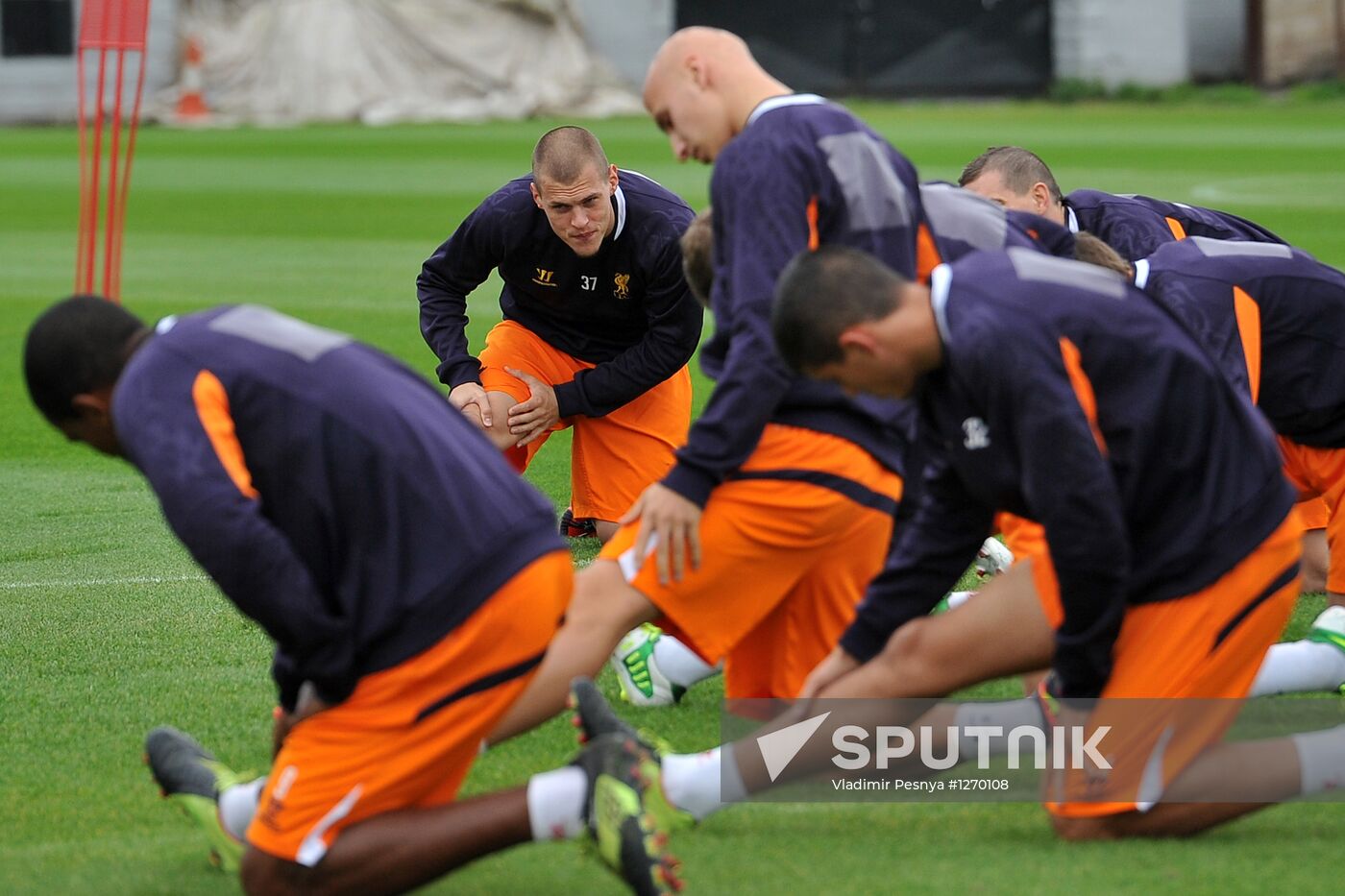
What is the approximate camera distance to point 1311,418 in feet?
20.5

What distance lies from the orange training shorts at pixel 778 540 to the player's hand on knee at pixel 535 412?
2.97 meters

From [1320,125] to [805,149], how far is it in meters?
27.8

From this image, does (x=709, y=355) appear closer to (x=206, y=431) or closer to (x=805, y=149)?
(x=805, y=149)

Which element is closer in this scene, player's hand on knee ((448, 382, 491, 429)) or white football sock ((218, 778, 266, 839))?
white football sock ((218, 778, 266, 839))

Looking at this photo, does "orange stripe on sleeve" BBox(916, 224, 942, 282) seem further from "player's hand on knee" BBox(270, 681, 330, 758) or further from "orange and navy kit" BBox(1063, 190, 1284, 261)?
"orange and navy kit" BBox(1063, 190, 1284, 261)

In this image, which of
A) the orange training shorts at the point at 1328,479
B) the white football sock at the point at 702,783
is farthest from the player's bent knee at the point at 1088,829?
the orange training shorts at the point at 1328,479

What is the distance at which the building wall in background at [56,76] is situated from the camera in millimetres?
37125

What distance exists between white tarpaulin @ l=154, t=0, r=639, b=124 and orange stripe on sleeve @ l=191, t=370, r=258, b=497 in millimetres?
32359

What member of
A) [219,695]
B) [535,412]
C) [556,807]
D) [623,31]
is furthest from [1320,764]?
[623,31]

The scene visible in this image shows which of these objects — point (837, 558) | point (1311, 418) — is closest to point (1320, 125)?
point (1311, 418)

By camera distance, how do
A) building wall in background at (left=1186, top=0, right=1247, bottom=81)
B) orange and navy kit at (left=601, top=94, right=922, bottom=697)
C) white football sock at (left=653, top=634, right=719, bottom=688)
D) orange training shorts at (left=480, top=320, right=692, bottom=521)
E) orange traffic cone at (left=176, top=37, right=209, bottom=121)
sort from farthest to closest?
building wall in background at (left=1186, top=0, right=1247, bottom=81) → orange traffic cone at (left=176, top=37, right=209, bottom=121) → orange training shorts at (left=480, top=320, right=692, bottom=521) → white football sock at (left=653, top=634, right=719, bottom=688) → orange and navy kit at (left=601, top=94, right=922, bottom=697)

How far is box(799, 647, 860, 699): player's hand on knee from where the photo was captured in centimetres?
448

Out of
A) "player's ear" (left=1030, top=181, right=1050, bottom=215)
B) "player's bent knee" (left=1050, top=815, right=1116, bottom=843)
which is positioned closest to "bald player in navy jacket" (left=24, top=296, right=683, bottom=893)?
"player's bent knee" (left=1050, top=815, right=1116, bottom=843)

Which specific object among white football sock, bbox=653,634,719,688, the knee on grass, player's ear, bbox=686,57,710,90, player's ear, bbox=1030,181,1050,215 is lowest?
white football sock, bbox=653,634,719,688
